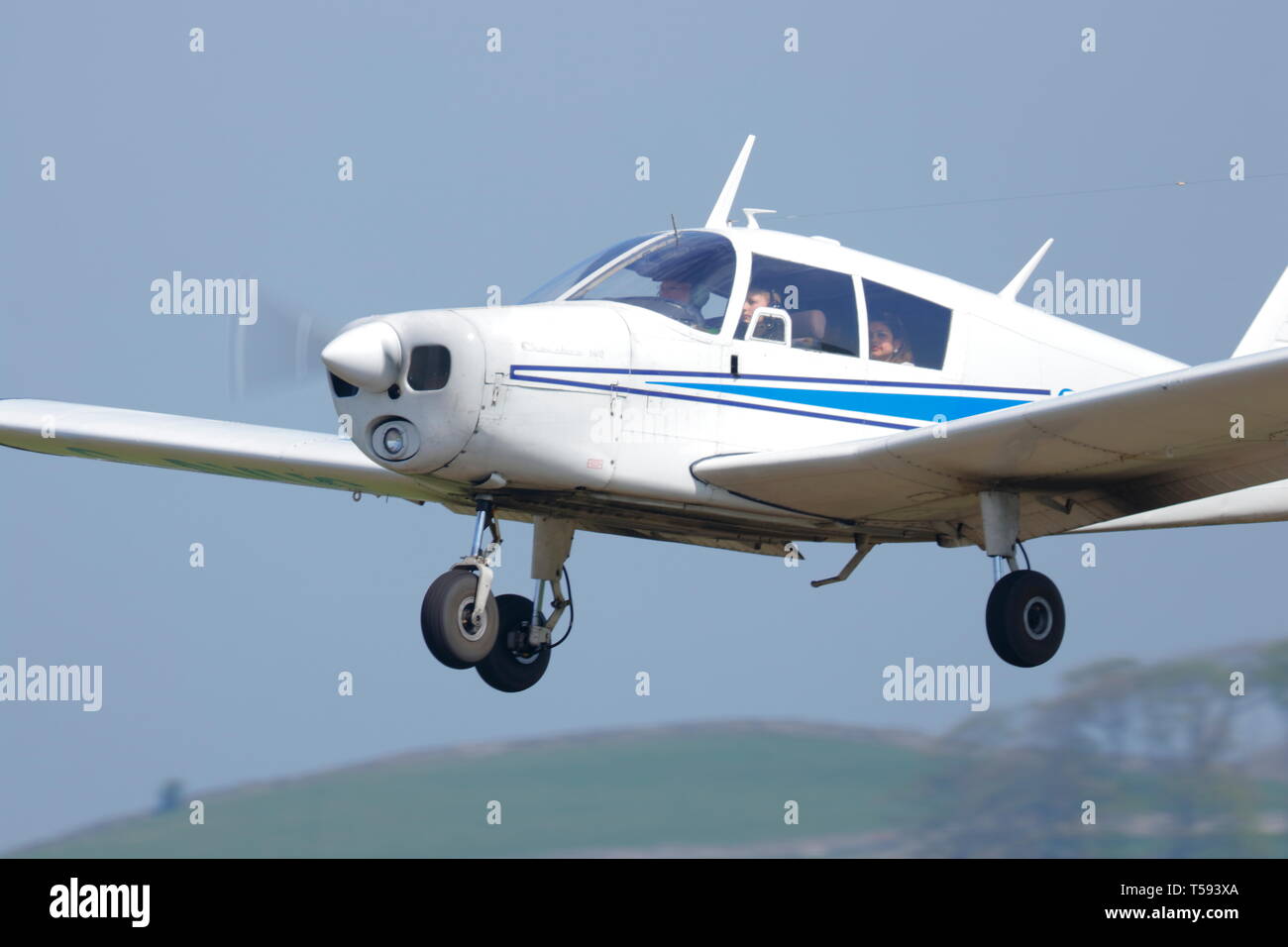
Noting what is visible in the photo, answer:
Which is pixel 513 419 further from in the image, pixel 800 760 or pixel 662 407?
pixel 800 760

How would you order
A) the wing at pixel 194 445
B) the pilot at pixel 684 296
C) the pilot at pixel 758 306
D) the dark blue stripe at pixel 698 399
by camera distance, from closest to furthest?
the dark blue stripe at pixel 698 399
the pilot at pixel 684 296
the pilot at pixel 758 306
the wing at pixel 194 445

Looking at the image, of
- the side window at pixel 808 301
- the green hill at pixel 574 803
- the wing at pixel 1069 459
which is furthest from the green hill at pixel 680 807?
the side window at pixel 808 301

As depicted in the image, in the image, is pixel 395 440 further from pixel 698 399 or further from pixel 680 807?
pixel 680 807

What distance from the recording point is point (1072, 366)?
14672mm

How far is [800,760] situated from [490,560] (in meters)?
3.05

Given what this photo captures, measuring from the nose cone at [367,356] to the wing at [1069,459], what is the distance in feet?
7.11

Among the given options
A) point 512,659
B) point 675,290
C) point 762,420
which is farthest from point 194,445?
point 762,420

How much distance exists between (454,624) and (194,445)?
3897 millimetres

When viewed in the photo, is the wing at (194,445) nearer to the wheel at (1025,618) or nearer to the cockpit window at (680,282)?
the cockpit window at (680,282)

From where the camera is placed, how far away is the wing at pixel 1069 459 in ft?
40.0

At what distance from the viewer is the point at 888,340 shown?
13.7 metres

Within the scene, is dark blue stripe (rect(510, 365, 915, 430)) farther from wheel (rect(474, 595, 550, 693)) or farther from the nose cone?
wheel (rect(474, 595, 550, 693))
